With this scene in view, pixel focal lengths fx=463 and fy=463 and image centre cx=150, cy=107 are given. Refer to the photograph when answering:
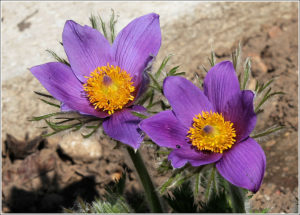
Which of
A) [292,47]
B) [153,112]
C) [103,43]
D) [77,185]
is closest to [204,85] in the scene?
[153,112]

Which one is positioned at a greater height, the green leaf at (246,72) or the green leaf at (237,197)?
the green leaf at (246,72)

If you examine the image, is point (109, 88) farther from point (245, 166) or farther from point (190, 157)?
point (245, 166)

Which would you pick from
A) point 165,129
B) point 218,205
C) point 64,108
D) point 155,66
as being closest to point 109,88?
point 64,108

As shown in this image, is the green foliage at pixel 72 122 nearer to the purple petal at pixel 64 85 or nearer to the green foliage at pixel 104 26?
the purple petal at pixel 64 85

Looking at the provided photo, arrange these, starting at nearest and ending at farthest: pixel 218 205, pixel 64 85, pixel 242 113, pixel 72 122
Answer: pixel 242 113 → pixel 72 122 → pixel 64 85 → pixel 218 205

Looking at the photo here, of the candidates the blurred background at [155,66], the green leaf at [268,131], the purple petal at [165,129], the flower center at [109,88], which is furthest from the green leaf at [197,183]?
the blurred background at [155,66]

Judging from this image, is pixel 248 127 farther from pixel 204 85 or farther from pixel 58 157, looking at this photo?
pixel 58 157

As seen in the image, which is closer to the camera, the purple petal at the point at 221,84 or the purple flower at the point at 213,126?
the purple flower at the point at 213,126
